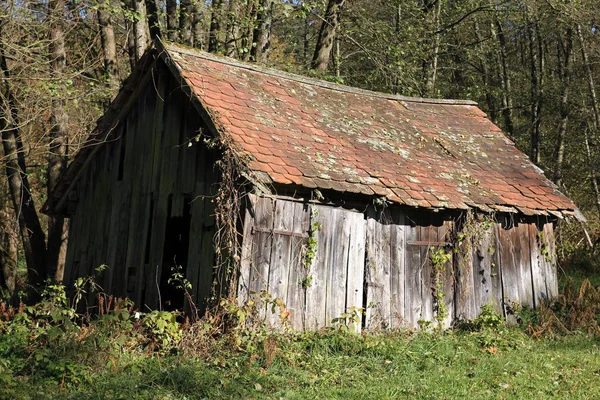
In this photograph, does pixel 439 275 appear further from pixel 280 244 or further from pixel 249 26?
pixel 249 26

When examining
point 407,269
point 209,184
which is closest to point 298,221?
point 209,184

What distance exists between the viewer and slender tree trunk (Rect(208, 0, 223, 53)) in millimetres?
16516

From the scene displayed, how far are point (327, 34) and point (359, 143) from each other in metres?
6.76

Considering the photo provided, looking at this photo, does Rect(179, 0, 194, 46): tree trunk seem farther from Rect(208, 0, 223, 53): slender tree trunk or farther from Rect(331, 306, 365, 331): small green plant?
Rect(331, 306, 365, 331): small green plant

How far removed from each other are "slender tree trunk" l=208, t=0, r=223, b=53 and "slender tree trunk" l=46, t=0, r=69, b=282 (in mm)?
3725

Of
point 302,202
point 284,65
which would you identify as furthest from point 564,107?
point 302,202

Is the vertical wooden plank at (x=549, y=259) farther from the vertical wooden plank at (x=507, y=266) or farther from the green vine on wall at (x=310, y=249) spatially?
the green vine on wall at (x=310, y=249)

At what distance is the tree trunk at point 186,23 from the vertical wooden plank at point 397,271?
816cm

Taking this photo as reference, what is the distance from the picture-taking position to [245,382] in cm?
744

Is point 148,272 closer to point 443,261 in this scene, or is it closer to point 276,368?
point 276,368

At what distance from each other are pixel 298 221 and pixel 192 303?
6.28 feet

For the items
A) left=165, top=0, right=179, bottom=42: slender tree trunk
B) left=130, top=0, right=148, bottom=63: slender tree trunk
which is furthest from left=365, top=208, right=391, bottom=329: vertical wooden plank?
left=165, top=0, right=179, bottom=42: slender tree trunk

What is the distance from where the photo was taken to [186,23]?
17.0m

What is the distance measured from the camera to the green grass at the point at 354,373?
712 centimetres
